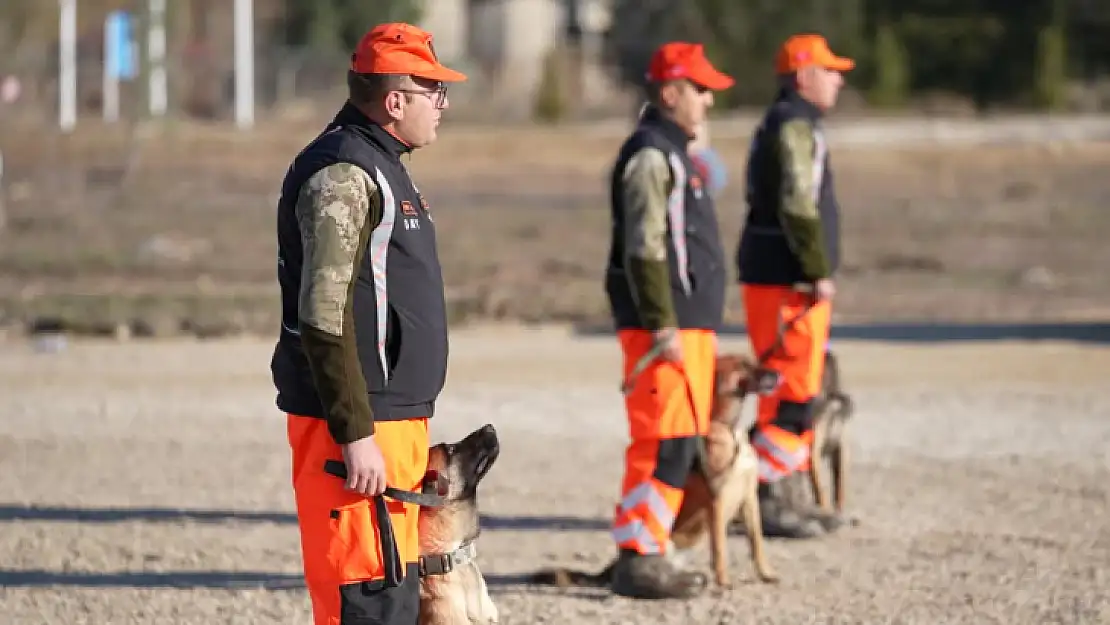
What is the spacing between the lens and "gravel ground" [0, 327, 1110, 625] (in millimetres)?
7809

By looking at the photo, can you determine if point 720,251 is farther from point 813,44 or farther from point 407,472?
point 407,472

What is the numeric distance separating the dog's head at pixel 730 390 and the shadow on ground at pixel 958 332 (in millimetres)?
8152

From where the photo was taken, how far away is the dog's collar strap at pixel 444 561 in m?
5.24

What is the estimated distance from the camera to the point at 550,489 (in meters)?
10.4

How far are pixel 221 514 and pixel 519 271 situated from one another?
12.3 meters

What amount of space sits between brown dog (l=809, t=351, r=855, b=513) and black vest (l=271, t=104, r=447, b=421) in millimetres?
4438

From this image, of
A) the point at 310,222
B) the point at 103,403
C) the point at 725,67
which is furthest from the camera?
the point at 725,67

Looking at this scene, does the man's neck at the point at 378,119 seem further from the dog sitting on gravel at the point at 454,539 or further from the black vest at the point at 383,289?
the dog sitting on gravel at the point at 454,539

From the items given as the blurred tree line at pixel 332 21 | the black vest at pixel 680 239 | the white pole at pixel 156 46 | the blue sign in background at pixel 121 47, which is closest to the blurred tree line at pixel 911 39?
the blue sign in background at pixel 121 47

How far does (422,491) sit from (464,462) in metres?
0.16

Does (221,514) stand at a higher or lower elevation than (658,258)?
lower

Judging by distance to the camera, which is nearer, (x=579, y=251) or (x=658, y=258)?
(x=658, y=258)

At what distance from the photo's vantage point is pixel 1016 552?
28.4 feet

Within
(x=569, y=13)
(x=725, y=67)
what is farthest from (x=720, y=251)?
(x=569, y=13)
